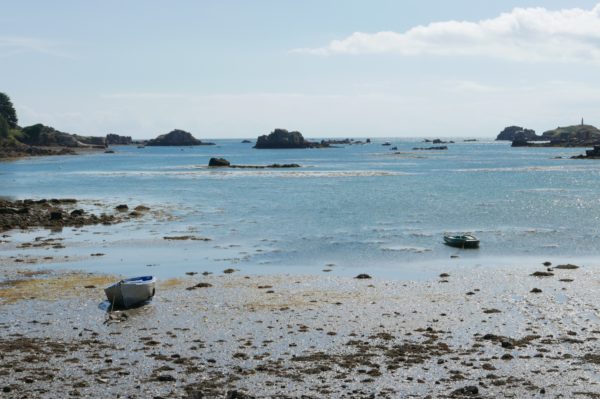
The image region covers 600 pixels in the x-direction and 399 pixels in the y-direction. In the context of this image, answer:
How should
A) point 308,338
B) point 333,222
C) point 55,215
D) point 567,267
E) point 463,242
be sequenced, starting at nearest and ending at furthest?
point 308,338
point 567,267
point 463,242
point 55,215
point 333,222

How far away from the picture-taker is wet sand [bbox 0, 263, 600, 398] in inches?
832

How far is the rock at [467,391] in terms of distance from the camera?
2010 centimetres

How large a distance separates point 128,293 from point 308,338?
10.5m

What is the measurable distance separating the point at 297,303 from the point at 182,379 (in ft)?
37.9

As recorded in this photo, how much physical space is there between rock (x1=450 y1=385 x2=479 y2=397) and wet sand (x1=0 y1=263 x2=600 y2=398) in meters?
0.03

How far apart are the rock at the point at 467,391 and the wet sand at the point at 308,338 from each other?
3 centimetres

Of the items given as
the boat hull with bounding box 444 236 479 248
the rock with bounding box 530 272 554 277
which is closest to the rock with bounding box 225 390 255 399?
the rock with bounding box 530 272 554 277

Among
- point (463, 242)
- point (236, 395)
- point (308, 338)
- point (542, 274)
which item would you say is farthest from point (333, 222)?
point (236, 395)

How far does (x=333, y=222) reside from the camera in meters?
65.2

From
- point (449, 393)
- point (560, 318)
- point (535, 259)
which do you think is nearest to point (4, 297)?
point (449, 393)

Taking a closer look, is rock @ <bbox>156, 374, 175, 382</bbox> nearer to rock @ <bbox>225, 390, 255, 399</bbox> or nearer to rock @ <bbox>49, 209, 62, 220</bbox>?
rock @ <bbox>225, 390, 255, 399</bbox>

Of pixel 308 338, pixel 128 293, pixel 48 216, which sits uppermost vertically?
pixel 48 216

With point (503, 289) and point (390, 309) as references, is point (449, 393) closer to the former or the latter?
point (390, 309)

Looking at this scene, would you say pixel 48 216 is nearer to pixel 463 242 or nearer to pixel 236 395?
pixel 463 242
